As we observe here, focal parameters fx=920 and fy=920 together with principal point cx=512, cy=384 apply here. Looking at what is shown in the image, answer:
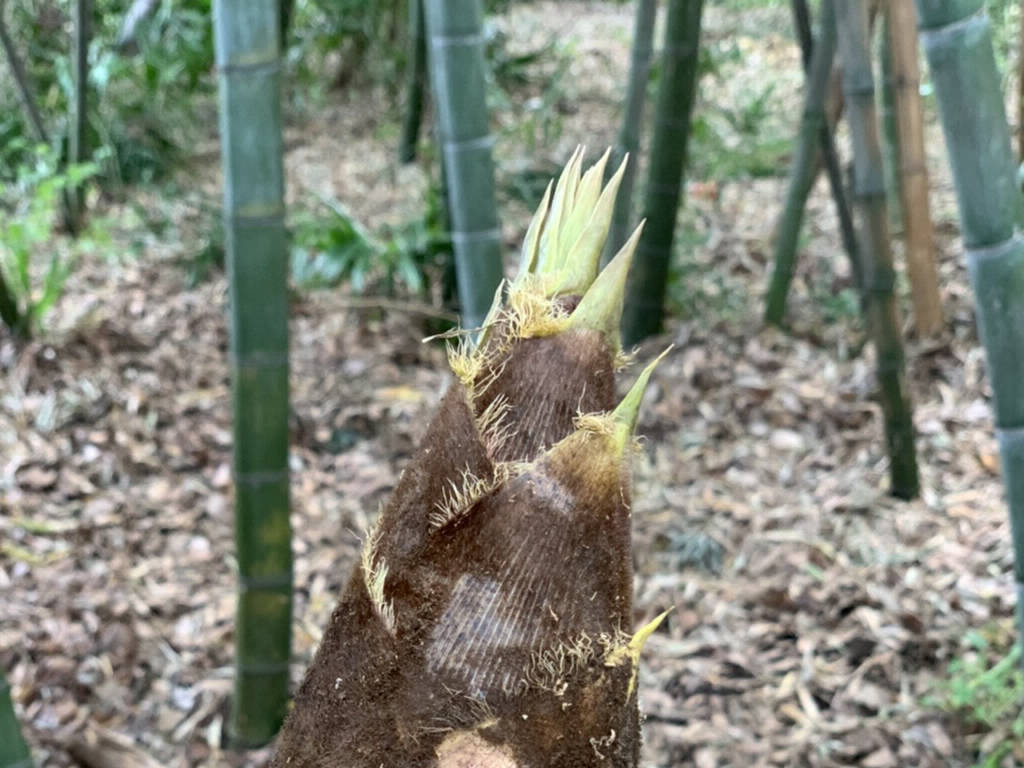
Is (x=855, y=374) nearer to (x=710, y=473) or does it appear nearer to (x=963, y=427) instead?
(x=963, y=427)

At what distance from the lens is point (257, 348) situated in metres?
1.55

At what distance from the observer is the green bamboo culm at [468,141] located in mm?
1425

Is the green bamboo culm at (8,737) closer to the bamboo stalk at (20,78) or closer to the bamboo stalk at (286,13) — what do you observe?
the bamboo stalk at (20,78)

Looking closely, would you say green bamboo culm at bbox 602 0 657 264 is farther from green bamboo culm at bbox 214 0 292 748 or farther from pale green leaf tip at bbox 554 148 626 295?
pale green leaf tip at bbox 554 148 626 295

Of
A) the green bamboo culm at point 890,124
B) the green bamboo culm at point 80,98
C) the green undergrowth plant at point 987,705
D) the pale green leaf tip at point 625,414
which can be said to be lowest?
the green undergrowth plant at point 987,705

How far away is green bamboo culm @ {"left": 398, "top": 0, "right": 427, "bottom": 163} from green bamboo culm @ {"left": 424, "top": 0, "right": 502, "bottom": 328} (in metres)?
2.13

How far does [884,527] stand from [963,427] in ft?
1.90

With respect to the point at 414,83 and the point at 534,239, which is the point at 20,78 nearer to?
the point at 414,83

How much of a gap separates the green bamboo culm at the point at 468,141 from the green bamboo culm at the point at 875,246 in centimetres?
108

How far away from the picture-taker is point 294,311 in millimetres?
3494

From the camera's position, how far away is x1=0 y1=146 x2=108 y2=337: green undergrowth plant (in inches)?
117

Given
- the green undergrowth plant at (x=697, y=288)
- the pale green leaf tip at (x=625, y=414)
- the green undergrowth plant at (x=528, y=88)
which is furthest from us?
the green undergrowth plant at (x=528, y=88)

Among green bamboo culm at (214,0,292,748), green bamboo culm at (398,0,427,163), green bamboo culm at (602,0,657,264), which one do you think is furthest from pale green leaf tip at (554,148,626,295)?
green bamboo culm at (398,0,427,163)

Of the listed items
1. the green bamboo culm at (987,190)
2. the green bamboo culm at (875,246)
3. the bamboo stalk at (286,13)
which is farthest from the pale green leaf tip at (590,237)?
the bamboo stalk at (286,13)
